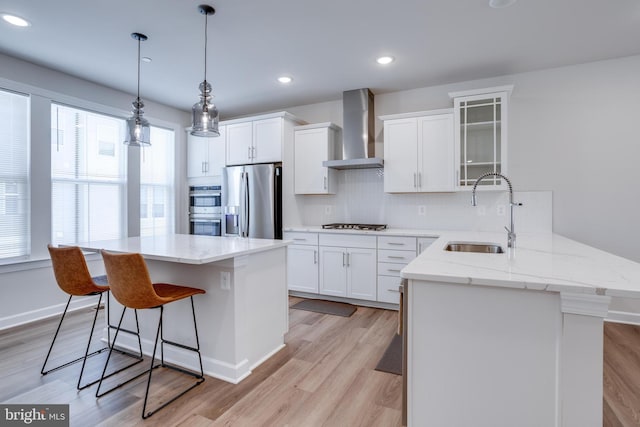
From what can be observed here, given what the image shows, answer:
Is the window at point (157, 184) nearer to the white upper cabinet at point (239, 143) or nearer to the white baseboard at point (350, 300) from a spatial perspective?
the white upper cabinet at point (239, 143)

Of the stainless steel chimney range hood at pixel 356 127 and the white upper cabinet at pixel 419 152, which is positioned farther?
the stainless steel chimney range hood at pixel 356 127

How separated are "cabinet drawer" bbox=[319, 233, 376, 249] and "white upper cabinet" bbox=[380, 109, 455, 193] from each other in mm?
677

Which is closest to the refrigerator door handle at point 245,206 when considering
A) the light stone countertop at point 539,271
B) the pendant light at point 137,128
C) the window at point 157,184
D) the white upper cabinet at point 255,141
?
the white upper cabinet at point 255,141

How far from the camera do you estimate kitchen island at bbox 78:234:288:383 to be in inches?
85.7

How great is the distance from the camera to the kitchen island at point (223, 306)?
218 centimetres

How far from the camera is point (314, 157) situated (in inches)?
169

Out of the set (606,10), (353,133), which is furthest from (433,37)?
(353,133)

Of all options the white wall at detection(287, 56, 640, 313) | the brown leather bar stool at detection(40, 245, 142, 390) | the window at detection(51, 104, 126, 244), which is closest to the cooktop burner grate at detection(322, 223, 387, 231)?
the white wall at detection(287, 56, 640, 313)

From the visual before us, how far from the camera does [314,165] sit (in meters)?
4.29

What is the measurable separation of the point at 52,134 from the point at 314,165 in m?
2.94

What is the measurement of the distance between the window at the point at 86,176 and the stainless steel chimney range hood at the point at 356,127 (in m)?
2.69

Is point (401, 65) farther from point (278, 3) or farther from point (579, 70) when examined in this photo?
point (579, 70)

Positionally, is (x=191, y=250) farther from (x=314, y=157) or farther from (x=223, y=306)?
(x=314, y=157)

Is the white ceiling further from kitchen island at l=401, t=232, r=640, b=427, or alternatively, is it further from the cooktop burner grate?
kitchen island at l=401, t=232, r=640, b=427
